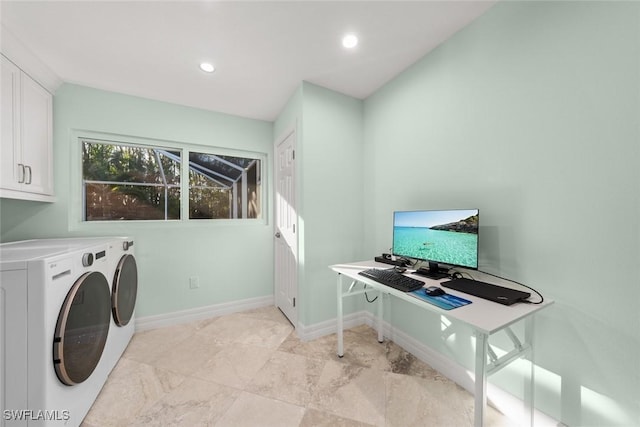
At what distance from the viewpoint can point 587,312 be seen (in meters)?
1.01

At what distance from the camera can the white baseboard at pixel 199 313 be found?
2.23 metres

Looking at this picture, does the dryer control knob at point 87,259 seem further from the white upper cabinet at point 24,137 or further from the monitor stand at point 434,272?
the monitor stand at point 434,272

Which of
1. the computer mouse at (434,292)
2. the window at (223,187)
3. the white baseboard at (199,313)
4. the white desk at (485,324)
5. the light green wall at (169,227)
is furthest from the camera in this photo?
the window at (223,187)

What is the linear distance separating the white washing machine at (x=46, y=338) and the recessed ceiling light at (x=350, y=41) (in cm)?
201

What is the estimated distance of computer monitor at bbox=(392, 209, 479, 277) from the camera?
4.10 ft

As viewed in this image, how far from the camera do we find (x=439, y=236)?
1.40 m

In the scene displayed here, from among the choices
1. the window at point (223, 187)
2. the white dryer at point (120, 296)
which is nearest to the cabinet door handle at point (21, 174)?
the white dryer at point (120, 296)

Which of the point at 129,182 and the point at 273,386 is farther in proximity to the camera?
the point at 129,182

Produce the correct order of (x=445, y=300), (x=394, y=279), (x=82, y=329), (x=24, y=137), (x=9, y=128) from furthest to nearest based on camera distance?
(x=24, y=137) < (x=9, y=128) < (x=394, y=279) < (x=82, y=329) < (x=445, y=300)

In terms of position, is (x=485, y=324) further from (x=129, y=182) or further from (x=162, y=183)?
(x=129, y=182)

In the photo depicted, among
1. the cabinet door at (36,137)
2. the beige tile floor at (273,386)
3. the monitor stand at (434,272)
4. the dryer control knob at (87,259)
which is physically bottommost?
the beige tile floor at (273,386)

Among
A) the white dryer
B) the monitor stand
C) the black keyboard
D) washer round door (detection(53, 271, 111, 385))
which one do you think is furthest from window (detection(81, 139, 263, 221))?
the monitor stand

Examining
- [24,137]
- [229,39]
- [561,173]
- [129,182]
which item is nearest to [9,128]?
[24,137]

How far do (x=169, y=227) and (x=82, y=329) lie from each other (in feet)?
4.13
